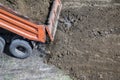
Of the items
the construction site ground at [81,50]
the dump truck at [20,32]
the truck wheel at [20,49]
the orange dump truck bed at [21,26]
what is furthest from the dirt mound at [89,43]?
the orange dump truck bed at [21,26]

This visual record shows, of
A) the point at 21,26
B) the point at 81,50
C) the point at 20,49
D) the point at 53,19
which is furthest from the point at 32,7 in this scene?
the point at 81,50

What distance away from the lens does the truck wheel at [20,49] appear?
9203 mm

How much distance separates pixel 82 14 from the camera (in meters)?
10.8

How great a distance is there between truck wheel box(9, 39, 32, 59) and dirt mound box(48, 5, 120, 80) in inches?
27.7

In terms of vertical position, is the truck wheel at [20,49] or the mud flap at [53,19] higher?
the mud flap at [53,19]

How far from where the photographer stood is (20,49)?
941 centimetres

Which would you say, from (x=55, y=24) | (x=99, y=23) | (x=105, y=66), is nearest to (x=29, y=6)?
(x=55, y=24)

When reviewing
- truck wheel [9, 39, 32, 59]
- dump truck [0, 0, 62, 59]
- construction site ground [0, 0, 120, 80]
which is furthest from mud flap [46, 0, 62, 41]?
truck wheel [9, 39, 32, 59]

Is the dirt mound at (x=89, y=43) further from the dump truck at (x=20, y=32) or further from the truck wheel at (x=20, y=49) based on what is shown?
the truck wheel at (x=20, y=49)

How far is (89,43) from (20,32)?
214cm

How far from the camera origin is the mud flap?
365 inches

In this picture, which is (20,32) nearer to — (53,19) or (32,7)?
(53,19)

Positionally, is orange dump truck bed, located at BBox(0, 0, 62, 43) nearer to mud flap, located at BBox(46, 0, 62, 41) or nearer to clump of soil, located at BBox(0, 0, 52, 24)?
mud flap, located at BBox(46, 0, 62, 41)

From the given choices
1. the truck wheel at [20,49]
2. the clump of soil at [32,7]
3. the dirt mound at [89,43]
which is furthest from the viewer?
the clump of soil at [32,7]
